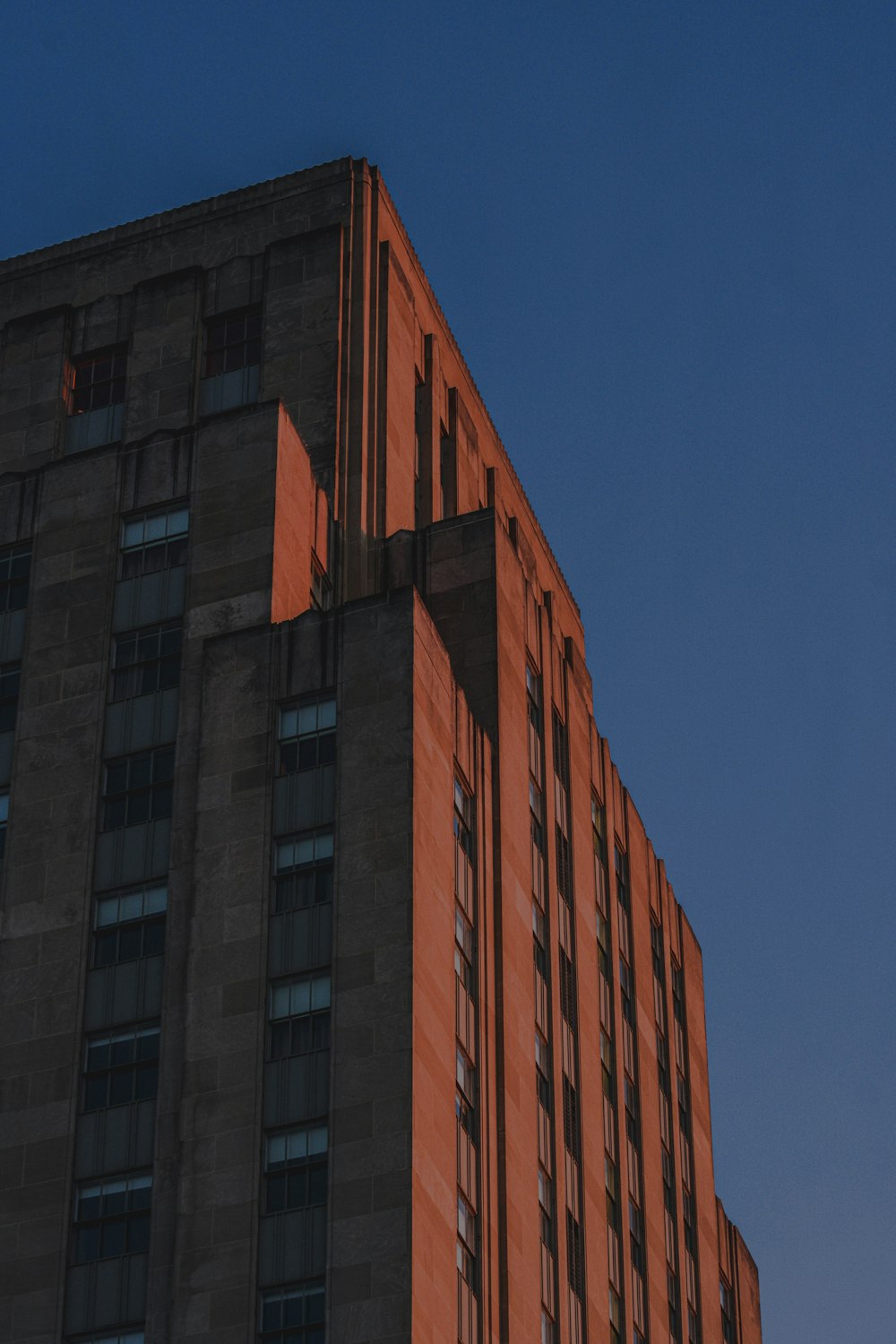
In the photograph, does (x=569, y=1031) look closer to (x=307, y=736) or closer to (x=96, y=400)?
(x=307, y=736)

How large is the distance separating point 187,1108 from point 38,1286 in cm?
574

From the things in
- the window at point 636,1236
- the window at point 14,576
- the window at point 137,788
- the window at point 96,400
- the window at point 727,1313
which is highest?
the window at point 96,400

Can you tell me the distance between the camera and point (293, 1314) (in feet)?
197

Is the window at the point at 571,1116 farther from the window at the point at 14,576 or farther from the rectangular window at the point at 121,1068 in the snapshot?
the window at the point at 14,576

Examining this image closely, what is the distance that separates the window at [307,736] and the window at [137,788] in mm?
3392

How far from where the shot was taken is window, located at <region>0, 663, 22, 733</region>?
73.7 m

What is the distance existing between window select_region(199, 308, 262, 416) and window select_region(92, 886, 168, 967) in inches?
793

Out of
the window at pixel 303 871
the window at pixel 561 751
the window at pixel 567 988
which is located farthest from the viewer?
the window at pixel 561 751

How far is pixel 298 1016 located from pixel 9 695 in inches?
612

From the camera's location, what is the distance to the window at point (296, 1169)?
61.8m

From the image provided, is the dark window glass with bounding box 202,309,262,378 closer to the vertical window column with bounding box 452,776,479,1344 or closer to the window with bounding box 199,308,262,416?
the window with bounding box 199,308,262,416

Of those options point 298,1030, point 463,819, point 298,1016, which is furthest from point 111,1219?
point 463,819

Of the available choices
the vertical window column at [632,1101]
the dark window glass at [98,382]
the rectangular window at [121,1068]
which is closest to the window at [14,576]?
the dark window glass at [98,382]

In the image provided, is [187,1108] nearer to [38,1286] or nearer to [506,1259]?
[38,1286]
